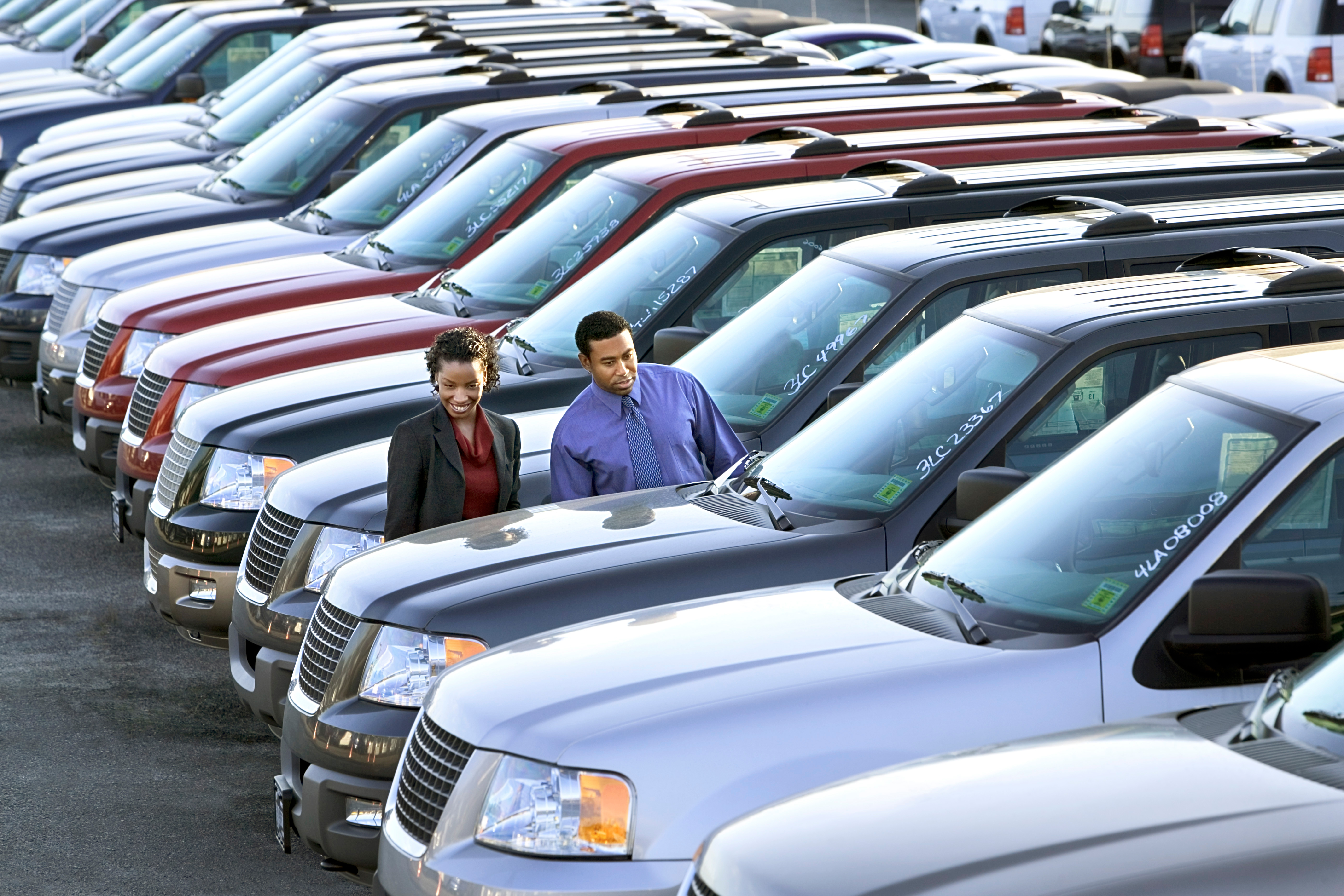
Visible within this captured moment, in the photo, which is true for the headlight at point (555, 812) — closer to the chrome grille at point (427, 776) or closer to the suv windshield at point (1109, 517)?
the chrome grille at point (427, 776)

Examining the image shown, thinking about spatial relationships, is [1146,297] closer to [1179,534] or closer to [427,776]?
[1179,534]

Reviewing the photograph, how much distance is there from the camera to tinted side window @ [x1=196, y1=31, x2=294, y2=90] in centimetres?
1961

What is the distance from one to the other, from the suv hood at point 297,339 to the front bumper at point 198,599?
1.42 metres

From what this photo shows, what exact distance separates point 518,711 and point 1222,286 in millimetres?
2601

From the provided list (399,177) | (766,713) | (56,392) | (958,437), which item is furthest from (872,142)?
(766,713)

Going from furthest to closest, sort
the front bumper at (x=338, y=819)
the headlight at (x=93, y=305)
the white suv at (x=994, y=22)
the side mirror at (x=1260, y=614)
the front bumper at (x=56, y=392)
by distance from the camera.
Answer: the white suv at (x=994, y=22)
the headlight at (x=93, y=305)
the front bumper at (x=56, y=392)
the front bumper at (x=338, y=819)
the side mirror at (x=1260, y=614)

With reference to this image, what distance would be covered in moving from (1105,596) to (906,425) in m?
1.49

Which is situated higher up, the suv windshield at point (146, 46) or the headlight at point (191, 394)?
the suv windshield at point (146, 46)

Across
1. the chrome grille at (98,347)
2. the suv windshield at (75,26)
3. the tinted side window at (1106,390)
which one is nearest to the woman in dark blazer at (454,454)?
the tinted side window at (1106,390)

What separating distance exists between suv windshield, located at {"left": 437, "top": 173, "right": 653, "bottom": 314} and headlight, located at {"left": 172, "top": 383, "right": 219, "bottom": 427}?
121cm

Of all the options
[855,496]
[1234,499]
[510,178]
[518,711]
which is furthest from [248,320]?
[1234,499]

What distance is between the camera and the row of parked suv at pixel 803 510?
3.67 meters

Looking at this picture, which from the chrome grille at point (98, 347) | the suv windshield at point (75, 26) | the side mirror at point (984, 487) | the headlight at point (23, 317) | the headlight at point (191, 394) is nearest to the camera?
the side mirror at point (984, 487)

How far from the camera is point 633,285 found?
26.9ft
